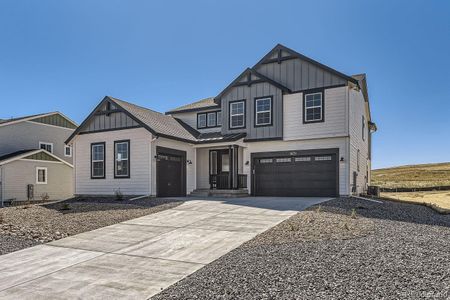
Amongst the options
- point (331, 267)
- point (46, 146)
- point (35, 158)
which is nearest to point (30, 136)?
point (46, 146)

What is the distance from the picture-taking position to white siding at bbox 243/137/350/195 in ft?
52.3

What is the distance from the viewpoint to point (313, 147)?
16.7 m

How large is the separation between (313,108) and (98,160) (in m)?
11.6

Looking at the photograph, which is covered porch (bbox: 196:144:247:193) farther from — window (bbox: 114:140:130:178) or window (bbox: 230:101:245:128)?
window (bbox: 114:140:130:178)

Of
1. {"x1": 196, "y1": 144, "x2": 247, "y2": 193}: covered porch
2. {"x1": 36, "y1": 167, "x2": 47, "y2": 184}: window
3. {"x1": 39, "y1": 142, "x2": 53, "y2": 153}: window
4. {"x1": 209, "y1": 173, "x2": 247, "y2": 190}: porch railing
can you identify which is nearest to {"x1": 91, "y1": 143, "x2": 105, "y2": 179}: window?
{"x1": 196, "y1": 144, "x2": 247, "y2": 193}: covered porch

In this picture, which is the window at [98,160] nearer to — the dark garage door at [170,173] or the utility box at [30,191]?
the dark garage door at [170,173]

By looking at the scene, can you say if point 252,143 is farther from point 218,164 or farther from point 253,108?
point 218,164

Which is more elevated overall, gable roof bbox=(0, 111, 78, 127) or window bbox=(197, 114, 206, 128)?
gable roof bbox=(0, 111, 78, 127)

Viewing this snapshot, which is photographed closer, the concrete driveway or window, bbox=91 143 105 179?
the concrete driveway

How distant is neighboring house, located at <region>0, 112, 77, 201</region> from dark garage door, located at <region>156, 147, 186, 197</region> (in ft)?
33.9

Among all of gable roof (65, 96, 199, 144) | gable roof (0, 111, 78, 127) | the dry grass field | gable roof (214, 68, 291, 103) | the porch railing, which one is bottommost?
the dry grass field

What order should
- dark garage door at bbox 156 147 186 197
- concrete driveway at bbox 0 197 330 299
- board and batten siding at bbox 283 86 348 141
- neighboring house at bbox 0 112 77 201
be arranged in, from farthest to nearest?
neighboring house at bbox 0 112 77 201 → dark garage door at bbox 156 147 186 197 → board and batten siding at bbox 283 86 348 141 → concrete driveway at bbox 0 197 330 299

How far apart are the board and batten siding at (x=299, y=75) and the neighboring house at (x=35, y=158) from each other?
1674cm

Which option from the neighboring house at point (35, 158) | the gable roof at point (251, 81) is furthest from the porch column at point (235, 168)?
the neighboring house at point (35, 158)
